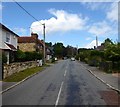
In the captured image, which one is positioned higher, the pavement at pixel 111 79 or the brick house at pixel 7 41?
the brick house at pixel 7 41

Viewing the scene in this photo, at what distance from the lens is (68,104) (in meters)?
13.3

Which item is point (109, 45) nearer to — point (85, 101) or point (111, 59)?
point (111, 59)

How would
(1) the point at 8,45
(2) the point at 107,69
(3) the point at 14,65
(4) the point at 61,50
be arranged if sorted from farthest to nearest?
(4) the point at 61,50, (1) the point at 8,45, (2) the point at 107,69, (3) the point at 14,65

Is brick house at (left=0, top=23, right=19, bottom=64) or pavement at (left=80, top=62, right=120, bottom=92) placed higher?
brick house at (left=0, top=23, right=19, bottom=64)

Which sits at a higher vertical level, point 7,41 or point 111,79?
point 7,41

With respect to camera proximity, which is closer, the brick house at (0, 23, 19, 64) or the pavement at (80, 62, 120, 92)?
the pavement at (80, 62, 120, 92)

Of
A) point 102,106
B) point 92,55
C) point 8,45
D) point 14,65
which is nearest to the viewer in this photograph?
point 102,106

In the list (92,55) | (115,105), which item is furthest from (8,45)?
(115,105)

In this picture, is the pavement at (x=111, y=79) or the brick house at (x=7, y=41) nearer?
the pavement at (x=111, y=79)

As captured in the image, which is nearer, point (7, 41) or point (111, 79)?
point (111, 79)

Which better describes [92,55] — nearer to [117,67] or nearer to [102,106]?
[117,67]

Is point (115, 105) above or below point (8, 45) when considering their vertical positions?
below

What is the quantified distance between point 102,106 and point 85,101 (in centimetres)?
161

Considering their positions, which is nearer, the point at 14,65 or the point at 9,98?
the point at 9,98
